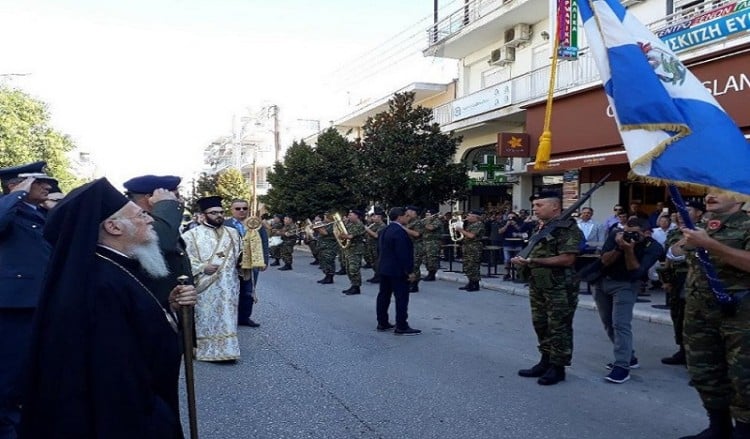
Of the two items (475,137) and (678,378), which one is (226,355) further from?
(475,137)

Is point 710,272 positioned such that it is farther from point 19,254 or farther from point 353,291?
point 353,291

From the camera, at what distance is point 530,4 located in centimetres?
1870

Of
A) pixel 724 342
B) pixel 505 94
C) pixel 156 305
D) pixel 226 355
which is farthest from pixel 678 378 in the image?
pixel 505 94

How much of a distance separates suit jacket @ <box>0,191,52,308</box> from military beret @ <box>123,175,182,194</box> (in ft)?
2.40

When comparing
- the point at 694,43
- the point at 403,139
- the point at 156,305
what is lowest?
the point at 156,305

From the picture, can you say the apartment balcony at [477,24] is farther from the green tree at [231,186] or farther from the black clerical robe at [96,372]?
the green tree at [231,186]

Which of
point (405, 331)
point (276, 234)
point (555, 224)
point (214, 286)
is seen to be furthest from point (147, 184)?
point (276, 234)

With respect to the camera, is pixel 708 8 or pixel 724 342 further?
pixel 708 8

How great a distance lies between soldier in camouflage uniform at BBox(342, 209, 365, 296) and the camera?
13.1 meters

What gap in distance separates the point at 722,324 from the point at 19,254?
192 inches

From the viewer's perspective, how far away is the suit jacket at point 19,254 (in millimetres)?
4141

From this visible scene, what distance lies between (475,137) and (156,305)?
70.2ft

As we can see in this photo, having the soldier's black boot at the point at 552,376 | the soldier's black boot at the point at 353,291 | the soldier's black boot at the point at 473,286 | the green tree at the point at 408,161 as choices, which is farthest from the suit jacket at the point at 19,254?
the green tree at the point at 408,161

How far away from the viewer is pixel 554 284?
595cm
